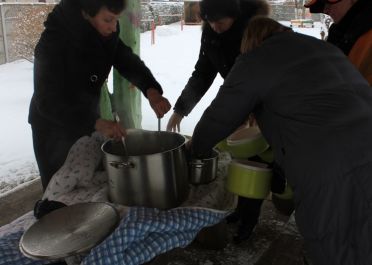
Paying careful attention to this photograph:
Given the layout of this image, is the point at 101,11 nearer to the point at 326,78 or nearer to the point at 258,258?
the point at 326,78

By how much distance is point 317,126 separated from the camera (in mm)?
1399

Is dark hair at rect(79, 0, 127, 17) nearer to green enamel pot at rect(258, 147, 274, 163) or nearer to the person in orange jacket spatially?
the person in orange jacket

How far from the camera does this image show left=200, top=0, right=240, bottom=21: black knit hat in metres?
2.16

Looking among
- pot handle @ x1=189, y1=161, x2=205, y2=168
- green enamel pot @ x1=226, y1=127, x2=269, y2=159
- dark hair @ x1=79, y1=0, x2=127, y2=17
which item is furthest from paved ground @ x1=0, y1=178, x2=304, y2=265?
dark hair @ x1=79, y1=0, x2=127, y2=17

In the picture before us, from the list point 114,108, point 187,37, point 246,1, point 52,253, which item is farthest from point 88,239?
point 187,37

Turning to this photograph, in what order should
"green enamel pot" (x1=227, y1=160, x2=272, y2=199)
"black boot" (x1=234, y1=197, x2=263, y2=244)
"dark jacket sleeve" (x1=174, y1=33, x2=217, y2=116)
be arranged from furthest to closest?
"dark jacket sleeve" (x1=174, y1=33, x2=217, y2=116) → "black boot" (x1=234, y1=197, x2=263, y2=244) → "green enamel pot" (x1=227, y1=160, x2=272, y2=199)

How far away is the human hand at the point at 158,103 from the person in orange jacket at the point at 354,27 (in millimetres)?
954

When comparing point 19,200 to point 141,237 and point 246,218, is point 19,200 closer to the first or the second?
point 246,218

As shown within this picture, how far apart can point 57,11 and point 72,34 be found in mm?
157

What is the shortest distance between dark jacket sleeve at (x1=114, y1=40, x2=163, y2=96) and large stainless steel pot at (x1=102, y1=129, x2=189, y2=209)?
0.72m

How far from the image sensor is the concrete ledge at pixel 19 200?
3097 millimetres

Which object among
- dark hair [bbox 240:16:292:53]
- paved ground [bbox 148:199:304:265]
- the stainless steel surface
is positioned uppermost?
dark hair [bbox 240:16:292:53]

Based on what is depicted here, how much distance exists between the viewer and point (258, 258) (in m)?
2.38

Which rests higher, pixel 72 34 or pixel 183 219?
pixel 72 34
